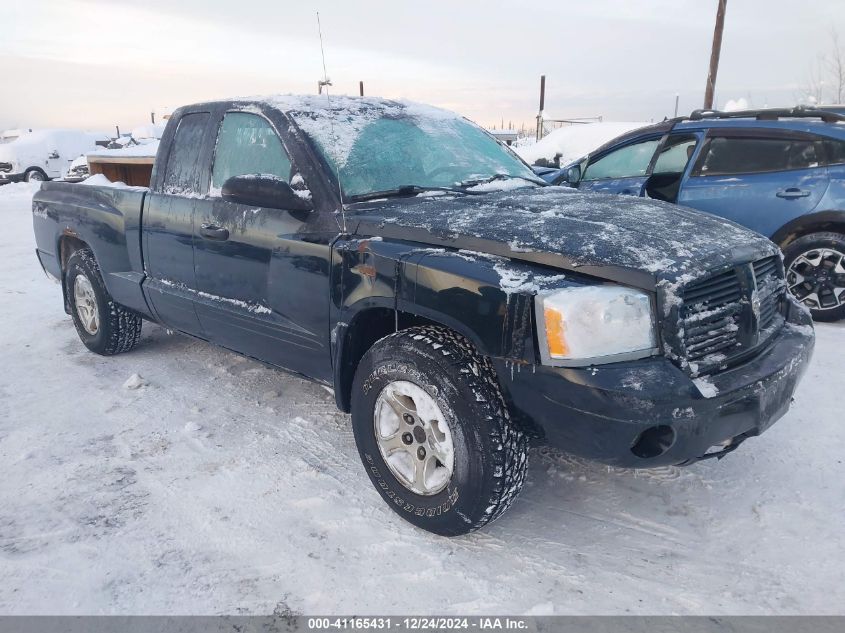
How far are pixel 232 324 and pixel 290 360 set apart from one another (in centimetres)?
45

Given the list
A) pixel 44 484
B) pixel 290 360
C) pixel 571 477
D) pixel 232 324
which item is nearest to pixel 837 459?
pixel 571 477

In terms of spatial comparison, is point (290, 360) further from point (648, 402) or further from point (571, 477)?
point (648, 402)

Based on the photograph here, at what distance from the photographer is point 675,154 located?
5789 mm

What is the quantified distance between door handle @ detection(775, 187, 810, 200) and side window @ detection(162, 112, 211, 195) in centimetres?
444

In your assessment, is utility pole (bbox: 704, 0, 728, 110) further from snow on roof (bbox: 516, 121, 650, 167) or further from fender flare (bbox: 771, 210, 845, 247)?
fender flare (bbox: 771, 210, 845, 247)

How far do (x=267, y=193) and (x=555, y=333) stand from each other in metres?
1.46

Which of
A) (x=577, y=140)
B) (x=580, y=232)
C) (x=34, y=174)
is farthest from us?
(x=34, y=174)

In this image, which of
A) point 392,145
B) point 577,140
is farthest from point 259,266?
point 577,140

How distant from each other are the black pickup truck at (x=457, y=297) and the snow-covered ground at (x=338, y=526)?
288 millimetres

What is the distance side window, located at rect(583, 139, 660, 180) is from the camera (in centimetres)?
603

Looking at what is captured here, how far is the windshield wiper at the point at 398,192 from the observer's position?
9.62 feet

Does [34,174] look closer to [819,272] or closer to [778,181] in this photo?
[778,181]

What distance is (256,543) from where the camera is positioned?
2.50 m

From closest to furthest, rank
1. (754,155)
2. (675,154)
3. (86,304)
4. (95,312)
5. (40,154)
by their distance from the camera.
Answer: (95,312), (86,304), (754,155), (675,154), (40,154)
